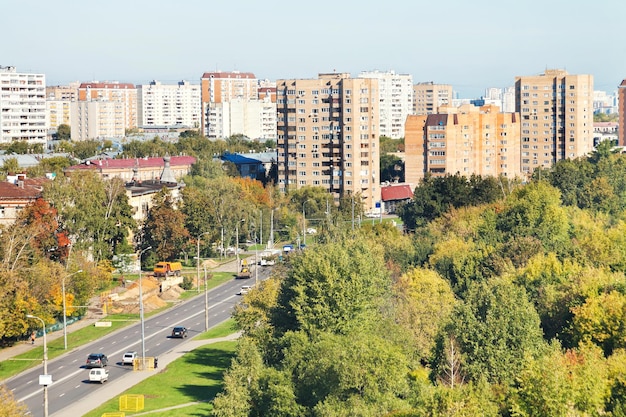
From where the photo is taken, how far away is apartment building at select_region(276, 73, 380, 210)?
13212cm

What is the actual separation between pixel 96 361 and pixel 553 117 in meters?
117

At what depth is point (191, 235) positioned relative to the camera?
103375 mm

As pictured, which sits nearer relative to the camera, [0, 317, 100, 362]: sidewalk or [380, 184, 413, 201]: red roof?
[0, 317, 100, 362]: sidewalk

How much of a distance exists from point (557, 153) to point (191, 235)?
80216 mm

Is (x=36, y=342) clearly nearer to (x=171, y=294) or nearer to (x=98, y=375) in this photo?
(x=98, y=375)

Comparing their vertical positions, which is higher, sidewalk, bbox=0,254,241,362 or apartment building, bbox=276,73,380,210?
apartment building, bbox=276,73,380,210

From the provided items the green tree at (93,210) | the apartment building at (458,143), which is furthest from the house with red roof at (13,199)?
the apartment building at (458,143)

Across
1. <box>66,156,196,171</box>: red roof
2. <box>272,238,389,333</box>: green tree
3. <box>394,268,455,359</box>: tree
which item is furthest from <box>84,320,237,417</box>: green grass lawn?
<box>66,156,196,171</box>: red roof

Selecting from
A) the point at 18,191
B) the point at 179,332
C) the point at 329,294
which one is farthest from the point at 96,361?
the point at 18,191

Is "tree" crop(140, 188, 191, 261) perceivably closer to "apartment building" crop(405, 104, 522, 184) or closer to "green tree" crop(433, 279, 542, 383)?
"green tree" crop(433, 279, 542, 383)

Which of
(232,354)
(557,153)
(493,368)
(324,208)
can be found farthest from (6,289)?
(557,153)

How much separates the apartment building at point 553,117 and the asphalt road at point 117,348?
85.1 metres

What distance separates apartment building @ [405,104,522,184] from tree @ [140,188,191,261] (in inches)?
1932

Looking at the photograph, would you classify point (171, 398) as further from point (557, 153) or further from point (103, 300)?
point (557, 153)
